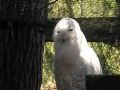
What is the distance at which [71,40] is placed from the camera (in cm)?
157

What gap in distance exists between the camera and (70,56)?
1.56 metres

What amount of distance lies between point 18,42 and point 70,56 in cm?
26

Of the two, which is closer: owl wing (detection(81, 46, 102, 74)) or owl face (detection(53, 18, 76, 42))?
owl face (detection(53, 18, 76, 42))

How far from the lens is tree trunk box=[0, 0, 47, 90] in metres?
1.52

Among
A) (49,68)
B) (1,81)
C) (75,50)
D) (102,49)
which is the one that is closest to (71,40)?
(75,50)

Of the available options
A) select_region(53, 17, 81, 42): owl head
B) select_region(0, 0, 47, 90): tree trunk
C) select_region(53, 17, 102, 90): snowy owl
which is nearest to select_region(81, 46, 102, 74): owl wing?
select_region(53, 17, 102, 90): snowy owl

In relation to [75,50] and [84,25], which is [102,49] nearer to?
[84,25]

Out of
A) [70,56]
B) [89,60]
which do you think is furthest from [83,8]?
[70,56]

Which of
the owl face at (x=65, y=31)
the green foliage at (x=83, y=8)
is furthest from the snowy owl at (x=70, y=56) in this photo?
the green foliage at (x=83, y=8)

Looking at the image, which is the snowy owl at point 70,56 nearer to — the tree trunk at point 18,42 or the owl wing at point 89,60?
the owl wing at point 89,60

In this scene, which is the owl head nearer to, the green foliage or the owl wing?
the owl wing

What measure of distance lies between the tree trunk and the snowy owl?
0.38ft

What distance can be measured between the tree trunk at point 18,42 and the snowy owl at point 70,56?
116 millimetres

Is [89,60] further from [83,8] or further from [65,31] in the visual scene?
[83,8]
